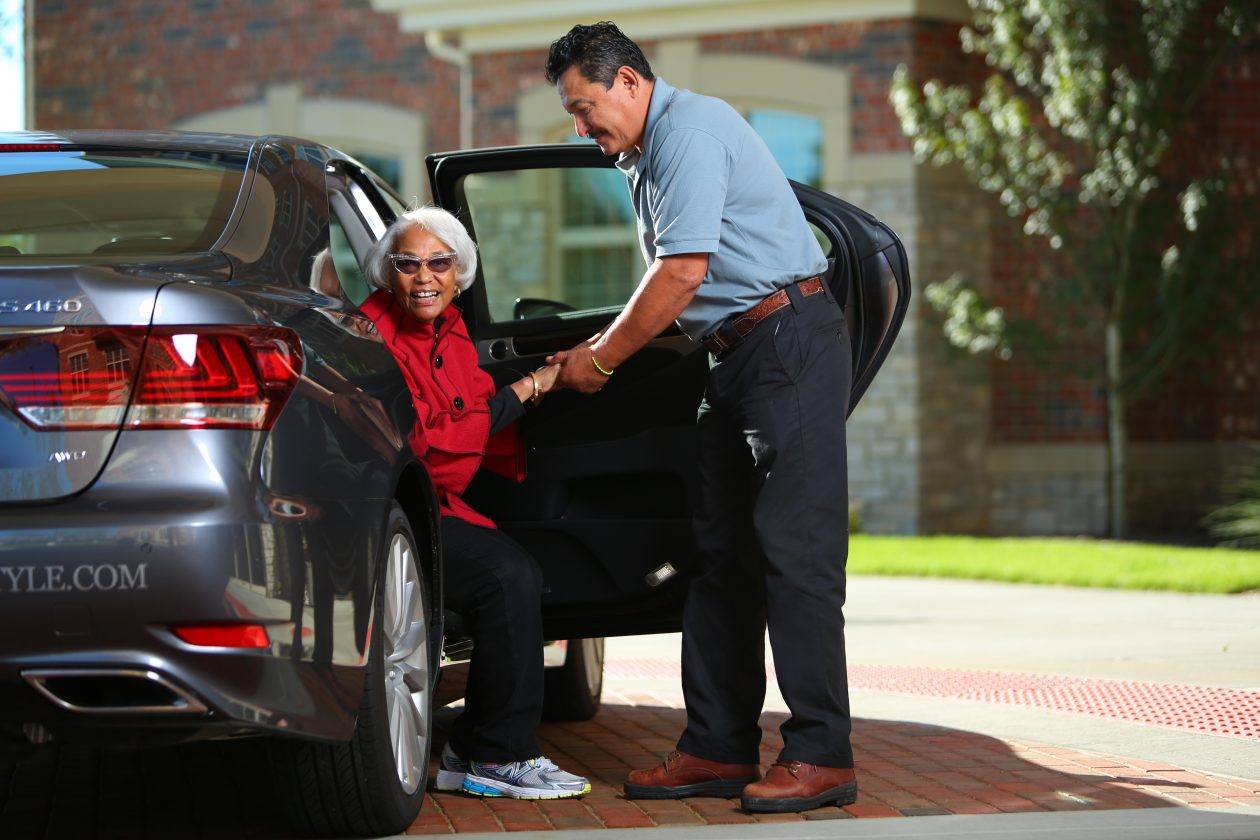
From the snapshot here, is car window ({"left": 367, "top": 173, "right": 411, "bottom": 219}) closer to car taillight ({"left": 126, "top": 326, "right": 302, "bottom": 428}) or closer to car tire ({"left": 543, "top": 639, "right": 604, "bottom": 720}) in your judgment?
car tire ({"left": 543, "top": 639, "right": 604, "bottom": 720})

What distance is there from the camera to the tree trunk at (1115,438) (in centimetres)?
Result: 1492

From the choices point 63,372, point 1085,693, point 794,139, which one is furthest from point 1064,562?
point 63,372

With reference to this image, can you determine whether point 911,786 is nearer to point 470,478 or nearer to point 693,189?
point 470,478

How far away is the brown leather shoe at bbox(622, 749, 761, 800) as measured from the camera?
502 cm

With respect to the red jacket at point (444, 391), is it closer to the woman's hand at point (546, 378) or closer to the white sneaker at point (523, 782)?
the woman's hand at point (546, 378)

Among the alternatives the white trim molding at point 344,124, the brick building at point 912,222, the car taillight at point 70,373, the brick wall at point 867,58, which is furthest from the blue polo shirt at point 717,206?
the white trim molding at point 344,124

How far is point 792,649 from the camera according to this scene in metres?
4.85

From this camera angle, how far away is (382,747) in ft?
13.9

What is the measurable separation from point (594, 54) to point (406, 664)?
159 cm

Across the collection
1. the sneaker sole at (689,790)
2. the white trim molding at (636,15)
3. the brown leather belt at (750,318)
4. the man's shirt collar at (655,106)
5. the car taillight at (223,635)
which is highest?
the white trim molding at (636,15)

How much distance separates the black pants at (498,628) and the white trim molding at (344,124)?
1410 cm

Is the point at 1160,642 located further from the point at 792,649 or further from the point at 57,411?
the point at 57,411

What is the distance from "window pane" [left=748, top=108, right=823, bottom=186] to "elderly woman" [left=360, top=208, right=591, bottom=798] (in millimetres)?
10919

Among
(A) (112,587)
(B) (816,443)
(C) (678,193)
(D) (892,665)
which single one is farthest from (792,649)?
(D) (892,665)
